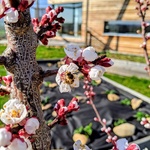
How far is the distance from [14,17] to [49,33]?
8.1 inches

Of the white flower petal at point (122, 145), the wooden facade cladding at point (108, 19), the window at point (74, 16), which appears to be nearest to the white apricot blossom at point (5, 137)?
the white flower petal at point (122, 145)

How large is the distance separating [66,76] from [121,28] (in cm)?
617

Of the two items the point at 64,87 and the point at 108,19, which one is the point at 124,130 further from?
the point at 108,19

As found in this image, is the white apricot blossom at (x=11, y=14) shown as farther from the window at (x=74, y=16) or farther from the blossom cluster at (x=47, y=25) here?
the window at (x=74, y=16)

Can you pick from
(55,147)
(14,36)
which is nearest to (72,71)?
(14,36)

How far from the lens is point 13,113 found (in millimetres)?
426

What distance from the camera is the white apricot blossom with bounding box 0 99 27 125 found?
0.41 meters

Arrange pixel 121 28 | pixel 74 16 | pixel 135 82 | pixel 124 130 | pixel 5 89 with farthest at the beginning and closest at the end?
1. pixel 74 16
2. pixel 121 28
3. pixel 135 82
4. pixel 124 130
5. pixel 5 89

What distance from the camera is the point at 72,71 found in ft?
1.59

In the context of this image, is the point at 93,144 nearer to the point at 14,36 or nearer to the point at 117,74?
the point at 14,36

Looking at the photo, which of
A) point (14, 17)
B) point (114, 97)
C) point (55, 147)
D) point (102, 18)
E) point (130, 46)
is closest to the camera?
point (14, 17)

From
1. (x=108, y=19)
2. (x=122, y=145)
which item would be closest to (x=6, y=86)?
(x=122, y=145)

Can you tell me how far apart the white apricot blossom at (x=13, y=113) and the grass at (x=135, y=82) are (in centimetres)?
360

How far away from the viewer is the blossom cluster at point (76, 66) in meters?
0.47
